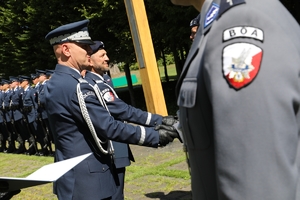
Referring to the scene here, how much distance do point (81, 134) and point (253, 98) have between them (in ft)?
7.54

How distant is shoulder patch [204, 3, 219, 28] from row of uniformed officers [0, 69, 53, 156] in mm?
9972

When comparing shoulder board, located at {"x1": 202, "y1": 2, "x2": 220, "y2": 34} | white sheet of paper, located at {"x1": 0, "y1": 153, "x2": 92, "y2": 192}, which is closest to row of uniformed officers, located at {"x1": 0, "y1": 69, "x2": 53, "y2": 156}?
white sheet of paper, located at {"x1": 0, "y1": 153, "x2": 92, "y2": 192}

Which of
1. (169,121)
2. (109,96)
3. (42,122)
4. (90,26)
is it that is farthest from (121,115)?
(90,26)

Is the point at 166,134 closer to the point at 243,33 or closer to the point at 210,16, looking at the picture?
the point at 210,16

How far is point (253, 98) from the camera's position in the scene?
1009mm

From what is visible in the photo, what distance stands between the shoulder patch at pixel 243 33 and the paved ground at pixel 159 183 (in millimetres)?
4499

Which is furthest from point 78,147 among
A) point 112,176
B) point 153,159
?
point 153,159

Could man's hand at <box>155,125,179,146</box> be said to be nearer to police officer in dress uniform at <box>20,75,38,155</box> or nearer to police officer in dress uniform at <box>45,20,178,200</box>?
police officer in dress uniform at <box>45,20,178,200</box>

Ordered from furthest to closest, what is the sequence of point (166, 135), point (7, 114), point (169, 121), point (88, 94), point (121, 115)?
point (7, 114), point (121, 115), point (169, 121), point (166, 135), point (88, 94)

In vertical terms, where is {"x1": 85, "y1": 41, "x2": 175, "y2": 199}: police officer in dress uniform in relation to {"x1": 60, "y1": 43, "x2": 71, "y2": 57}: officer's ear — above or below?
below

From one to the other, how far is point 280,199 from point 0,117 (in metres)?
14.0

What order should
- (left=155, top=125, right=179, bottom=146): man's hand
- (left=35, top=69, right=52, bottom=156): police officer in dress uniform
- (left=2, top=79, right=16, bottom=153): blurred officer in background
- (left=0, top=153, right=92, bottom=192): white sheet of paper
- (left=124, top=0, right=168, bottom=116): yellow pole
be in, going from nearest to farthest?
(left=0, top=153, right=92, bottom=192): white sheet of paper < (left=155, top=125, right=179, bottom=146): man's hand < (left=124, top=0, right=168, bottom=116): yellow pole < (left=35, top=69, right=52, bottom=156): police officer in dress uniform < (left=2, top=79, right=16, bottom=153): blurred officer in background

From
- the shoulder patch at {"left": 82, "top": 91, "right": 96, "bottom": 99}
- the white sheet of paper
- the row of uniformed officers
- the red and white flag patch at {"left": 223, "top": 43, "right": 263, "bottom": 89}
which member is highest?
the red and white flag patch at {"left": 223, "top": 43, "right": 263, "bottom": 89}

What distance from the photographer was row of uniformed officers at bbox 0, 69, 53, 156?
1171 cm
